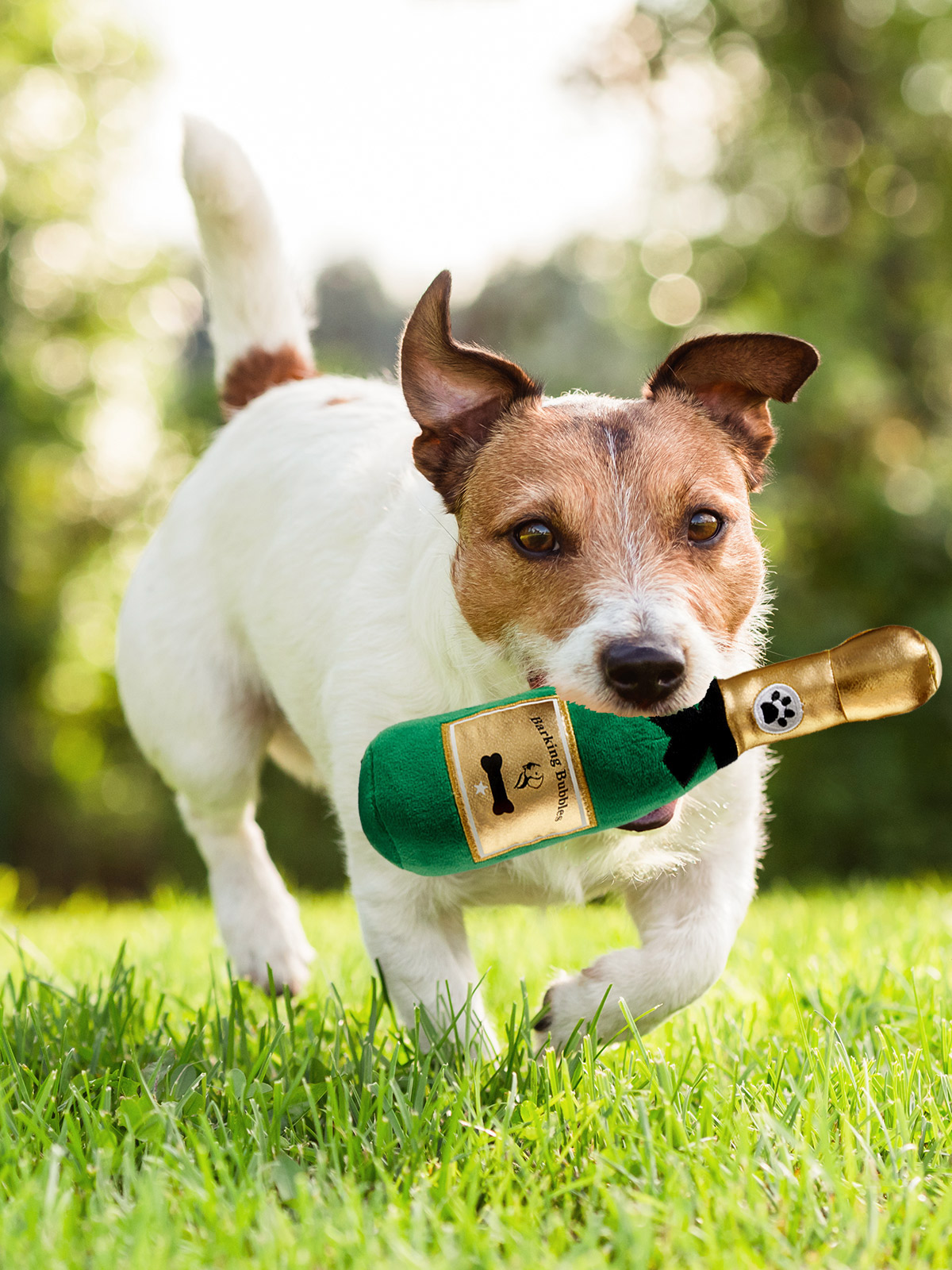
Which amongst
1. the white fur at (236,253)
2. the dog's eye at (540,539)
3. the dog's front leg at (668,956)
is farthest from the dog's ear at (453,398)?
the white fur at (236,253)

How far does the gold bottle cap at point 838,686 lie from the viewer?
208cm

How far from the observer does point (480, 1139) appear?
2.10 meters

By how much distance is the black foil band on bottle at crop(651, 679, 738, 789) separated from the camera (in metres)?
2.23

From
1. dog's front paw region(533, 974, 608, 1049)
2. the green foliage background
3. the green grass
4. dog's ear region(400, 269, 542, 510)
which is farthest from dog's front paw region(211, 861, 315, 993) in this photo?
the green foliage background

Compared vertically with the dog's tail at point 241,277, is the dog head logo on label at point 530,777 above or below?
below

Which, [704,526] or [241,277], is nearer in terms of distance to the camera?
[704,526]

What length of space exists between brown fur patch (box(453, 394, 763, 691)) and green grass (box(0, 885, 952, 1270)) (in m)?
0.93

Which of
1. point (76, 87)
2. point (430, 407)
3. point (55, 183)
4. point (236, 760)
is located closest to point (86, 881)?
point (55, 183)

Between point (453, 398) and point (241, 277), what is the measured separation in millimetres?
1778

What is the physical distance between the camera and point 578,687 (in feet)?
7.13

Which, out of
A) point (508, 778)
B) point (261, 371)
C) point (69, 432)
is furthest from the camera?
point (69, 432)

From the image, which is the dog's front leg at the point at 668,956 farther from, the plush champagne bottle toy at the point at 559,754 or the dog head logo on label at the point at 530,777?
the dog head logo on label at the point at 530,777

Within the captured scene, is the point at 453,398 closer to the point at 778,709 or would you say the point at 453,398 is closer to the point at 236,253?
the point at 778,709

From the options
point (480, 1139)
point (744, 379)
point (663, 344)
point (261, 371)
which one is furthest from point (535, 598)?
point (663, 344)
